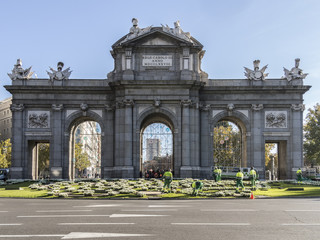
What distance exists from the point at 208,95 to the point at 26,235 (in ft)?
148

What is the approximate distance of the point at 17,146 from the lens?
56.6 m

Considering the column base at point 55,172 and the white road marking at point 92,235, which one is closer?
the white road marking at point 92,235

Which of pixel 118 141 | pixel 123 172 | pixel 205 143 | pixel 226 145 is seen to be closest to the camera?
pixel 123 172

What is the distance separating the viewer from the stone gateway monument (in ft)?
178

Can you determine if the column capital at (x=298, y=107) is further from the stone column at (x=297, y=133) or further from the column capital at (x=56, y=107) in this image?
the column capital at (x=56, y=107)

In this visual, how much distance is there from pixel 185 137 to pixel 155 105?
5.30m

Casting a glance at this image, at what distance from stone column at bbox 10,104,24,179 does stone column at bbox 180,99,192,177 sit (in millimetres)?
20324

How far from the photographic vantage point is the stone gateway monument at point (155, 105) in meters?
54.2

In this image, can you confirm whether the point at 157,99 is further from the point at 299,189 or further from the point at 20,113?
the point at 299,189

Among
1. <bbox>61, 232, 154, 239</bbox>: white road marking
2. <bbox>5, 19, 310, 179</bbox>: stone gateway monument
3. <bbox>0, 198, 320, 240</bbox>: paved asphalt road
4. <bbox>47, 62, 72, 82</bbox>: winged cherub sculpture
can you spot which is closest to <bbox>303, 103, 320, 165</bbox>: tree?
<bbox>5, 19, 310, 179</bbox>: stone gateway monument

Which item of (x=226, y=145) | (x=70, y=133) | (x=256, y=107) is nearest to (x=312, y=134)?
(x=226, y=145)

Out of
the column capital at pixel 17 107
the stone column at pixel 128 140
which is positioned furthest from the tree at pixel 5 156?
the stone column at pixel 128 140

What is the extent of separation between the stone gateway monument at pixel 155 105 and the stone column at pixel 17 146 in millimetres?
122

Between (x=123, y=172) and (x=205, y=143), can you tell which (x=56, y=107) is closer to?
(x=123, y=172)
